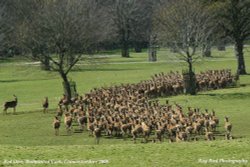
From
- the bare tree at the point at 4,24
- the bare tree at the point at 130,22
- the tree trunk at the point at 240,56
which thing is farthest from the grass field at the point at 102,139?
the bare tree at the point at 130,22

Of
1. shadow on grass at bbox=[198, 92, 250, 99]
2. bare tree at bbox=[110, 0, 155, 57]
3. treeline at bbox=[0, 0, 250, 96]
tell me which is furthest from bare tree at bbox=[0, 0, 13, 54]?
shadow on grass at bbox=[198, 92, 250, 99]

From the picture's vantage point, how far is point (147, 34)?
415 ft

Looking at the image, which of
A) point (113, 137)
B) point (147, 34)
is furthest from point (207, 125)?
point (147, 34)

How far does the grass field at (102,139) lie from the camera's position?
53.7 ft

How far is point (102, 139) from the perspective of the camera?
27.8m

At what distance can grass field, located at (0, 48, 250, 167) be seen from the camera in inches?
644

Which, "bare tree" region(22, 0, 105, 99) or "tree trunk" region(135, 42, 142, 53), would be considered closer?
"bare tree" region(22, 0, 105, 99)

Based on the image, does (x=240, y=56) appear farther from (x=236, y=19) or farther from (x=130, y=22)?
(x=130, y=22)

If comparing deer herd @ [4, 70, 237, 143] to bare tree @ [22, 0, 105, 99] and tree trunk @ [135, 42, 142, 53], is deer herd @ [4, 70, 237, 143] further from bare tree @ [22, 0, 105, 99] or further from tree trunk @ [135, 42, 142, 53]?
tree trunk @ [135, 42, 142, 53]

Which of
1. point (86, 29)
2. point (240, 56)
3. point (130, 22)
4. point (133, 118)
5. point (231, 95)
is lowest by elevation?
point (133, 118)

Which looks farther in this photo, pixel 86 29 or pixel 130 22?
pixel 130 22

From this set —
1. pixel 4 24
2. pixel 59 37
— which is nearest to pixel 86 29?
pixel 59 37

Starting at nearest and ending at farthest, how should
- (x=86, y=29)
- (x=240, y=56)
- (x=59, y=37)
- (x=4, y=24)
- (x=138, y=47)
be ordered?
(x=59, y=37), (x=86, y=29), (x=240, y=56), (x=4, y=24), (x=138, y=47)

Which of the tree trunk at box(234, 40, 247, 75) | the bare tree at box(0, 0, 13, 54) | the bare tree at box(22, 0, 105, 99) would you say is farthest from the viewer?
the bare tree at box(0, 0, 13, 54)
